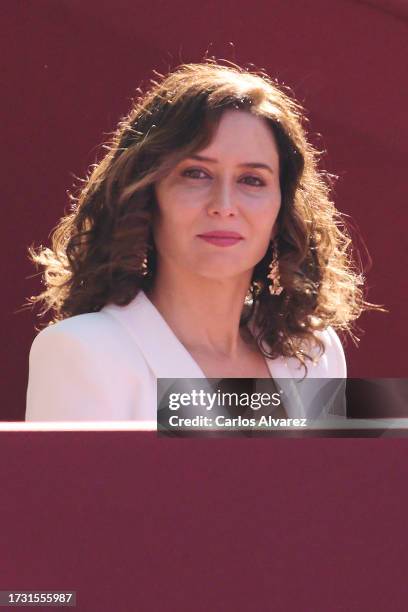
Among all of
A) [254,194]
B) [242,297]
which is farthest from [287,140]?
[242,297]

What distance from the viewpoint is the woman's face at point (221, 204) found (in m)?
2.01

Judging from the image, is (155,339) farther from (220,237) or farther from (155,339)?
(220,237)

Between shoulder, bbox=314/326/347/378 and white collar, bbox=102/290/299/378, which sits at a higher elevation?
shoulder, bbox=314/326/347/378

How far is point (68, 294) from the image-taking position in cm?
215

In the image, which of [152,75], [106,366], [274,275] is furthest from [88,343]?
[152,75]

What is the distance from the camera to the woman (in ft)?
6.39

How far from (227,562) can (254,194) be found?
98 cm

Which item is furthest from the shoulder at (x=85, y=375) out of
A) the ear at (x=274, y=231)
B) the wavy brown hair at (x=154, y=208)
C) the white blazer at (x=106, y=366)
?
the ear at (x=274, y=231)

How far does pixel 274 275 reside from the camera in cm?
227

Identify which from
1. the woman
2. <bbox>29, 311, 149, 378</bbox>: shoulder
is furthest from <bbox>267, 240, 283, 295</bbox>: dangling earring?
<bbox>29, 311, 149, 378</bbox>: shoulder

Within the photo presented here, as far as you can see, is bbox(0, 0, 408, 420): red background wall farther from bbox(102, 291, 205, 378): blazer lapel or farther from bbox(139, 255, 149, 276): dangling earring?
bbox(102, 291, 205, 378): blazer lapel

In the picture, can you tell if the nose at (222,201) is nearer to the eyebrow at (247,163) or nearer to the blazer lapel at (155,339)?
the eyebrow at (247,163)

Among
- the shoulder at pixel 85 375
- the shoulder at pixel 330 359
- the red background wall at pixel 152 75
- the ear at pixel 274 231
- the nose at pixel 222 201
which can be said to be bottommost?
the shoulder at pixel 85 375

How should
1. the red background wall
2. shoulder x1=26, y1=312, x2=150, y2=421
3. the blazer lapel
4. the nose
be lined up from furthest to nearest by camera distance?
1. the red background wall
2. the nose
3. the blazer lapel
4. shoulder x1=26, y1=312, x2=150, y2=421
